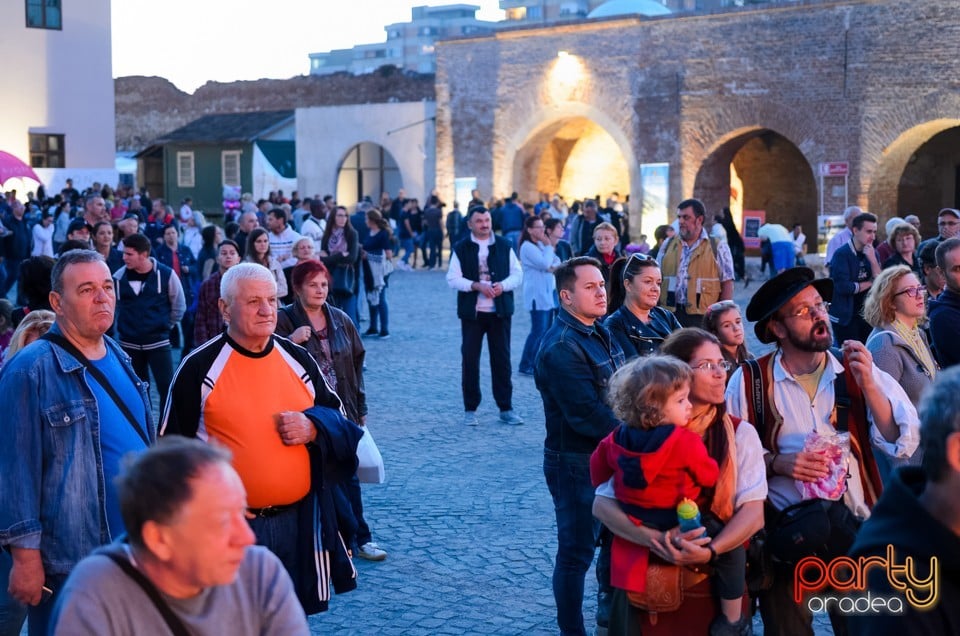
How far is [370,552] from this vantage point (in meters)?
6.47

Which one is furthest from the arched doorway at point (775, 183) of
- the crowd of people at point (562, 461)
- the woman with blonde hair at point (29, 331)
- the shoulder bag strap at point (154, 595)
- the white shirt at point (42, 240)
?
the shoulder bag strap at point (154, 595)

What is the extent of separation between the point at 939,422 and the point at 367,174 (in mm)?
37410

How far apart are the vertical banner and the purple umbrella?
14.6 meters

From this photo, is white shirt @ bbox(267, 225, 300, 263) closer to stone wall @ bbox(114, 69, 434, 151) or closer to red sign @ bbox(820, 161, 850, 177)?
red sign @ bbox(820, 161, 850, 177)

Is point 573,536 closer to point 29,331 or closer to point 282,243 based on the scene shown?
point 29,331

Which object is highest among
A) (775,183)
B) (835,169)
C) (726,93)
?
(726,93)

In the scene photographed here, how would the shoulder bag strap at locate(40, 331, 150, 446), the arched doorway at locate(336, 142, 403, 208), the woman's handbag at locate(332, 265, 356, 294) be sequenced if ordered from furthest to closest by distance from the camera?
the arched doorway at locate(336, 142, 403, 208), the woman's handbag at locate(332, 265, 356, 294), the shoulder bag strap at locate(40, 331, 150, 446)

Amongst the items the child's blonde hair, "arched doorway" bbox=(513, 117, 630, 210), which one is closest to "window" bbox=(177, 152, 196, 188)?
"arched doorway" bbox=(513, 117, 630, 210)

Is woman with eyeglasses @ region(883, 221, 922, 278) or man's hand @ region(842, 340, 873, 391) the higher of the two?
woman with eyeglasses @ region(883, 221, 922, 278)

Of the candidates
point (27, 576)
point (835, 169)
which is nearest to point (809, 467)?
point (27, 576)

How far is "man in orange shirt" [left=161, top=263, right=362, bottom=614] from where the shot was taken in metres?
4.10

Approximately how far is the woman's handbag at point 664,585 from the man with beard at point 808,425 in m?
0.46

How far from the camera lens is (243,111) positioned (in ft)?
147

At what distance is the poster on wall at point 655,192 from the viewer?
29.1 metres
